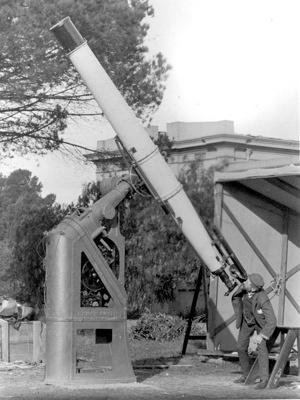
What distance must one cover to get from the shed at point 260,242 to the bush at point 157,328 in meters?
4.52

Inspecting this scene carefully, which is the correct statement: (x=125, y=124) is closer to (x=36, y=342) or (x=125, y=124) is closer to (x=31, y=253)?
(x=36, y=342)

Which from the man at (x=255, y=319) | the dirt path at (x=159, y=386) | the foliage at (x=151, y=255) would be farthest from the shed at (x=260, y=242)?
the foliage at (x=151, y=255)

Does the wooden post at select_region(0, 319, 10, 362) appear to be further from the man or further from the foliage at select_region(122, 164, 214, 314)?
the foliage at select_region(122, 164, 214, 314)

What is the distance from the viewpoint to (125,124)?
40.9 feet

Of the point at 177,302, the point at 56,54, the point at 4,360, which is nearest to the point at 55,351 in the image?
the point at 4,360

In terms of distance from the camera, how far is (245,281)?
12969 millimetres

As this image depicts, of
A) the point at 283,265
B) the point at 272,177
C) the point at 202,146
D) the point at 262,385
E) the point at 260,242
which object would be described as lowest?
the point at 262,385

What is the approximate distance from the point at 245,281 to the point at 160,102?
26.3ft

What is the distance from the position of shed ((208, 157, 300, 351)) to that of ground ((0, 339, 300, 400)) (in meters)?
0.91

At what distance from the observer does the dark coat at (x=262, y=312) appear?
12078 mm

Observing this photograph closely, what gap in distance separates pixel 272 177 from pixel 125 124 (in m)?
2.62

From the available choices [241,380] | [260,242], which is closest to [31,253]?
[260,242]

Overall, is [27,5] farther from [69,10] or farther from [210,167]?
[210,167]

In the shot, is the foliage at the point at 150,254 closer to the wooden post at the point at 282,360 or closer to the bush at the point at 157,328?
the bush at the point at 157,328
